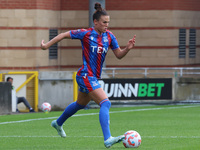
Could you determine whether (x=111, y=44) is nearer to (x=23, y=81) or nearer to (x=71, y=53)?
(x=23, y=81)

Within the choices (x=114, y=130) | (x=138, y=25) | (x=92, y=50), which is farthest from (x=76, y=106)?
(x=138, y=25)

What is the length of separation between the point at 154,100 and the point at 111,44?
527 inches

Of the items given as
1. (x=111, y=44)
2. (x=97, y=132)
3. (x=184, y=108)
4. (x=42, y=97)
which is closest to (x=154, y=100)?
(x=184, y=108)

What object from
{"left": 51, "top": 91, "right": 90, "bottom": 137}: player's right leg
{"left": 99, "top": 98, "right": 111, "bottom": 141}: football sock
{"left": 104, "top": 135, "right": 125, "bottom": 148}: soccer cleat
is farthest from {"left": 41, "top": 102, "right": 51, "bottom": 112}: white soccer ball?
{"left": 104, "top": 135, "right": 125, "bottom": 148}: soccer cleat

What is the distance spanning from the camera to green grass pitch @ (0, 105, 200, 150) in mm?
11305

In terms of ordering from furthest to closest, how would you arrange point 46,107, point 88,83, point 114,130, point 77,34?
point 46,107 → point 114,130 → point 77,34 → point 88,83

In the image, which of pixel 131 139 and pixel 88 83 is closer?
pixel 131 139

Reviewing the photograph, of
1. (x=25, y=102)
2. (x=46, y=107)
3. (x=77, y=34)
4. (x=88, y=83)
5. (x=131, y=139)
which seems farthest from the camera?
(x=25, y=102)

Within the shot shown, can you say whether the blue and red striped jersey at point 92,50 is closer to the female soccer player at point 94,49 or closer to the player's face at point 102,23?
the female soccer player at point 94,49

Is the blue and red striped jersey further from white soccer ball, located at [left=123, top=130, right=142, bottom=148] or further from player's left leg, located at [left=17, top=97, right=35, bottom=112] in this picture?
player's left leg, located at [left=17, top=97, right=35, bottom=112]

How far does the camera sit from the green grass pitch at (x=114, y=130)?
37.1 feet

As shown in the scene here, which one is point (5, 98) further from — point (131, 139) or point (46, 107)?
point (131, 139)

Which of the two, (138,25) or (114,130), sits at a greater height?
(138,25)

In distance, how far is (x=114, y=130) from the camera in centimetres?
1470
